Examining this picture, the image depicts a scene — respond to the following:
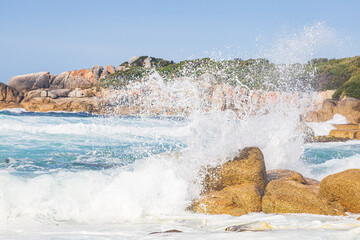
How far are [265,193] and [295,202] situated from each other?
614 mm

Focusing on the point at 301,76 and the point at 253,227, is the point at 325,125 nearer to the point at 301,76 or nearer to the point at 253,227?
the point at 301,76

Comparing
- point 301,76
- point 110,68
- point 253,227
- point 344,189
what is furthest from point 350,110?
point 110,68

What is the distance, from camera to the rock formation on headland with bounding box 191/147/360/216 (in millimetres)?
5367

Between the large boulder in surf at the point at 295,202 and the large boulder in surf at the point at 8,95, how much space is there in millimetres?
47153

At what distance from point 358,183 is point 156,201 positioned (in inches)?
134

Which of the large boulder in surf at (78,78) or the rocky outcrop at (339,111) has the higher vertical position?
the large boulder in surf at (78,78)

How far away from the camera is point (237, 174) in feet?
21.0

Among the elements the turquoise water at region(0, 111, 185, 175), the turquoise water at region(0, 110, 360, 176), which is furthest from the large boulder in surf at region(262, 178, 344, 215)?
the turquoise water at region(0, 111, 185, 175)

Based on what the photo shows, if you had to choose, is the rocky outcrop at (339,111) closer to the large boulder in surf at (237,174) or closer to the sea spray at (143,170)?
the sea spray at (143,170)

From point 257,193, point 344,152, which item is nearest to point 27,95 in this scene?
point 344,152

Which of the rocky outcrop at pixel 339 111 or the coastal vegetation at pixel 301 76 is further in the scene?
the coastal vegetation at pixel 301 76

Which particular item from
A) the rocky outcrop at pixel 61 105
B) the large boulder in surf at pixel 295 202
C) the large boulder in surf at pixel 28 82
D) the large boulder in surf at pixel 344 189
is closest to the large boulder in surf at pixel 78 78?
the large boulder in surf at pixel 28 82

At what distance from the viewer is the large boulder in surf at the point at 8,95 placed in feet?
149

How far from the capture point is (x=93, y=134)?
53.8 feet
